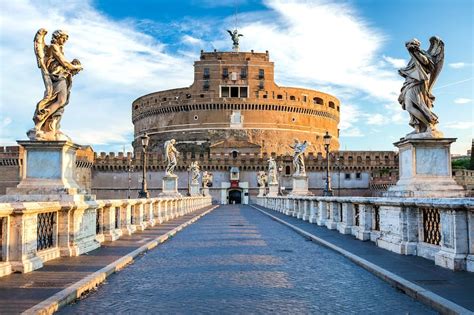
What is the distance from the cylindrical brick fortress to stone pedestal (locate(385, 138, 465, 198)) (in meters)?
76.3

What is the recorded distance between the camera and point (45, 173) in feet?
30.8

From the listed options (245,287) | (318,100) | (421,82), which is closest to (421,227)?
(421,82)

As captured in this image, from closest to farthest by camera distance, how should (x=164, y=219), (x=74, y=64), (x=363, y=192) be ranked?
(x=74, y=64)
(x=164, y=219)
(x=363, y=192)

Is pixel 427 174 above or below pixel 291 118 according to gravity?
below

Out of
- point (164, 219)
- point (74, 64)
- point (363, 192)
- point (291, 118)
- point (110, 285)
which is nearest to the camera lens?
point (110, 285)

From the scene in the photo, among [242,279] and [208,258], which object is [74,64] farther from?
[242,279]

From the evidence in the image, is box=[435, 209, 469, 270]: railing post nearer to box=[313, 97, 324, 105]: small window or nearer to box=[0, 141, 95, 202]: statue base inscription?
box=[0, 141, 95, 202]: statue base inscription

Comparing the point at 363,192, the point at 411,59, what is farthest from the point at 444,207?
the point at 363,192

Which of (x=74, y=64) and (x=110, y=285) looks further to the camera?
(x=74, y=64)

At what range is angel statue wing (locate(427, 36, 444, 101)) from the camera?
1014cm

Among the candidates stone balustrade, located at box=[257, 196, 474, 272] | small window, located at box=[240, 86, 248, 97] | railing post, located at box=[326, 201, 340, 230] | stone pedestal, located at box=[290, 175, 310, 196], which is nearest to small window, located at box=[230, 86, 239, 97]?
small window, located at box=[240, 86, 248, 97]

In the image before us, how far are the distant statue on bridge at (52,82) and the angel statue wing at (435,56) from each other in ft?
22.7

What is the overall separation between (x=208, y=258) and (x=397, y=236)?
334 cm

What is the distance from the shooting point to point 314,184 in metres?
76.1
